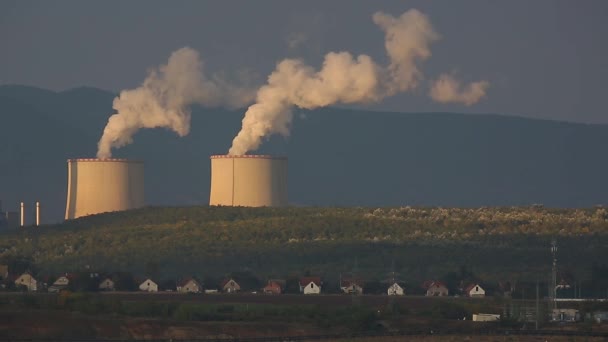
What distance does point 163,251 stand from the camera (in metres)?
106

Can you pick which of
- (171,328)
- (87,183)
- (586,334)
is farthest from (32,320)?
(87,183)

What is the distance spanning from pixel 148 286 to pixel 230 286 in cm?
391

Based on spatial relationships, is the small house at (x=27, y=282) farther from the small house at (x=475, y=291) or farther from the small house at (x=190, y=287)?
the small house at (x=475, y=291)

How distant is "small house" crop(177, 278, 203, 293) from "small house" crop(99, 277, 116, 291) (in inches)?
128

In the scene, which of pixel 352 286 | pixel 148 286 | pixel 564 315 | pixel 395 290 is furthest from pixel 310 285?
pixel 564 315

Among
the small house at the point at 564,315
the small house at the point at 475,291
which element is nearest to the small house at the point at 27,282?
the small house at the point at 475,291

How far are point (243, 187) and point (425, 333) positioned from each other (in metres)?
42.3

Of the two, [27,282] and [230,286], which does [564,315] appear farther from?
[27,282]

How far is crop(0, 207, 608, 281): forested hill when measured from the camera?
320 feet

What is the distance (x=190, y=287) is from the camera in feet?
275

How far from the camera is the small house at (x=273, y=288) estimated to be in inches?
3251

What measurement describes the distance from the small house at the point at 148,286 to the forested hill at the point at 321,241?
36.5 ft

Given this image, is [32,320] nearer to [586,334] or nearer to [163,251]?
[586,334]

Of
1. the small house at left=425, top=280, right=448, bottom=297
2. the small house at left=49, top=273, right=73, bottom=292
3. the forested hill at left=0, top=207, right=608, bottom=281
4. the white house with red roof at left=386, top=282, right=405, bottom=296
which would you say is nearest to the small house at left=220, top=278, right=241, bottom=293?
the small house at left=49, top=273, right=73, bottom=292
